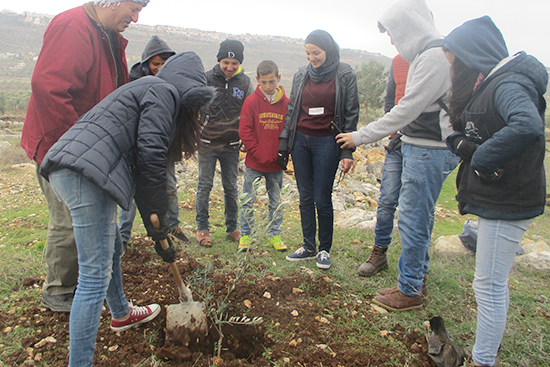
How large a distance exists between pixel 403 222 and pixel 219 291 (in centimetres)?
150

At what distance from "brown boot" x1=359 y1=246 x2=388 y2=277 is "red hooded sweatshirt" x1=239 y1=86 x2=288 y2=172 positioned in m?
1.33

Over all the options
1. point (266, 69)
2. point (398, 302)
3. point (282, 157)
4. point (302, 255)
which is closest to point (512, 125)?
point (398, 302)

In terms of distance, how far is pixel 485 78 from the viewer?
6.09 ft

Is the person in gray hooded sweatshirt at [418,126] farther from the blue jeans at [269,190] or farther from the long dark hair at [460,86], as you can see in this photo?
the blue jeans at [269,190]

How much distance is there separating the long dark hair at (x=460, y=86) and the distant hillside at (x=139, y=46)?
3251 cm

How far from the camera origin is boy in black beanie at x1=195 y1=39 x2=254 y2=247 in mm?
3908

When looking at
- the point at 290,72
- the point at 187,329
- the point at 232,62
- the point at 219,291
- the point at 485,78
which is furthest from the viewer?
the point at 290,72

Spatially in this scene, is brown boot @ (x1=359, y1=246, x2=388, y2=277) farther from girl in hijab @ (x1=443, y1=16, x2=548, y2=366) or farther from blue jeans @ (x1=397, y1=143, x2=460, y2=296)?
girl in hijab @ (x1=443, y1=16, x2=548, y2=366)

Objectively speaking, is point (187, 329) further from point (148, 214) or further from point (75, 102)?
point (75, 102)

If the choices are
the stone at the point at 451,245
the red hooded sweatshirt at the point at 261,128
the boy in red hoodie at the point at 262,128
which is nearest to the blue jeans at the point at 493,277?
the boy in red hoodie at the point at 262,128

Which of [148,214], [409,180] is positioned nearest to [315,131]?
[409,180]

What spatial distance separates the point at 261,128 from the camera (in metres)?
3.82

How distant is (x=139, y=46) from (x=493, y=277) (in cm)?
5719

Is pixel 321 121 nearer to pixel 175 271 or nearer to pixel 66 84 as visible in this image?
pixel 175 271
